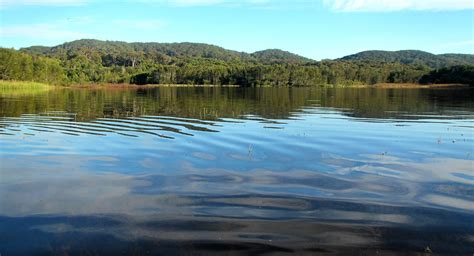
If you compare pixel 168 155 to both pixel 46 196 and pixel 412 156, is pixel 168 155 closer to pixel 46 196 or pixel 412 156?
pixel 46 196

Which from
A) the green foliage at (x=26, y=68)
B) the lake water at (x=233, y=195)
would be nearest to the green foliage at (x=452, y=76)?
the green foliage at (x=26, y=68)

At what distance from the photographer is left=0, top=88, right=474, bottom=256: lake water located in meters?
6.59

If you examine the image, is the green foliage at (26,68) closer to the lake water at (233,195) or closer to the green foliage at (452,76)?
the lake water at (233,195)

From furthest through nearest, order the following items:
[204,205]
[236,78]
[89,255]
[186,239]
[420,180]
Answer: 1. [236,78]
2. [420,180]
3. [204,205]
4. [186,239]
5. [89,255]

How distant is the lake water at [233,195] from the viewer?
21.6ft

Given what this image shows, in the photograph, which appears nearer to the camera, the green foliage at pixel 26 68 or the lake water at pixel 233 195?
the lake water at pixel 233 195

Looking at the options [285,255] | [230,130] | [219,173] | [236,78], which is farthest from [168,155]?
[236,78]

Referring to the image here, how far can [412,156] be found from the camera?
45.5ft

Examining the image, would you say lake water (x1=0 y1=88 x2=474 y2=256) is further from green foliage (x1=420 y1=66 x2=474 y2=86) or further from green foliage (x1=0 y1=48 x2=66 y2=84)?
green foliage (x1=420 y1=66 x2=474 y2=86)

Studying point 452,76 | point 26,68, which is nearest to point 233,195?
point 26,68

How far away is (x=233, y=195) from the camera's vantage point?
29.7ft

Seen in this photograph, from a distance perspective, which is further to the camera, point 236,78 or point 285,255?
point 236,78

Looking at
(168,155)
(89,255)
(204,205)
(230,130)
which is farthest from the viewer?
(230,130)

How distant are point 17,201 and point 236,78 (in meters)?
186
